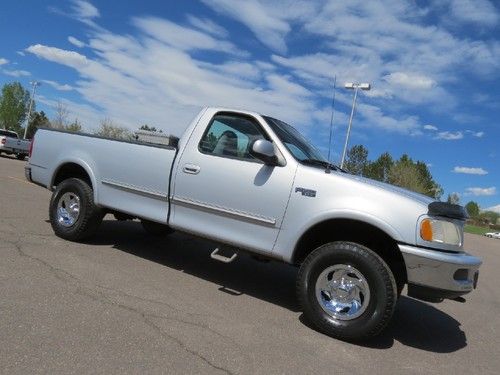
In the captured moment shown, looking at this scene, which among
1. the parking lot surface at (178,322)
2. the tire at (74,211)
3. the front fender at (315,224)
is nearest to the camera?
the parking lot surface at (178,322)

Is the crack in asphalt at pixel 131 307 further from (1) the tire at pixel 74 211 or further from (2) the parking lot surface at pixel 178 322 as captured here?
(1) the tire at pixel 74 211

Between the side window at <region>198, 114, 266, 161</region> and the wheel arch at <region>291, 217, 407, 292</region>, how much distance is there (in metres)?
1.05

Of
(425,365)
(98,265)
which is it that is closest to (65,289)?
(98,265)

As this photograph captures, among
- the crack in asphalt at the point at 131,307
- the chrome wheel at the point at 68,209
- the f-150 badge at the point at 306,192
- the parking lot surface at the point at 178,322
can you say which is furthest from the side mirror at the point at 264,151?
the chrome wheel at the point at 68,209

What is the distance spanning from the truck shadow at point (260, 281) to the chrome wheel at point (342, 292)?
0.32 meters

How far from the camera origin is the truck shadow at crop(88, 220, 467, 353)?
5164 millimetres

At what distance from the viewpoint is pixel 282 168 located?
5.14m

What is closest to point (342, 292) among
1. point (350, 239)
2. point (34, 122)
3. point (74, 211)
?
point (350, 239)

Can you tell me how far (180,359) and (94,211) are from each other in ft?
11.5

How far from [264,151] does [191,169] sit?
1057 mm

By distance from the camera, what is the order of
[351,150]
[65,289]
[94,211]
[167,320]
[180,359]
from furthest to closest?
[351,150] < [94,211] < [65,289] < [167,320] < [180,359]

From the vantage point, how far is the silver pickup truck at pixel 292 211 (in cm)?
447

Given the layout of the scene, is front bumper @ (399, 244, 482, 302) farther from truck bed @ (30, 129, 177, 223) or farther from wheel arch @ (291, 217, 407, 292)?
truck bed @ (30, 129, 177, 223)

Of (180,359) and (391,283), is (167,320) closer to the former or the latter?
(180,359)
